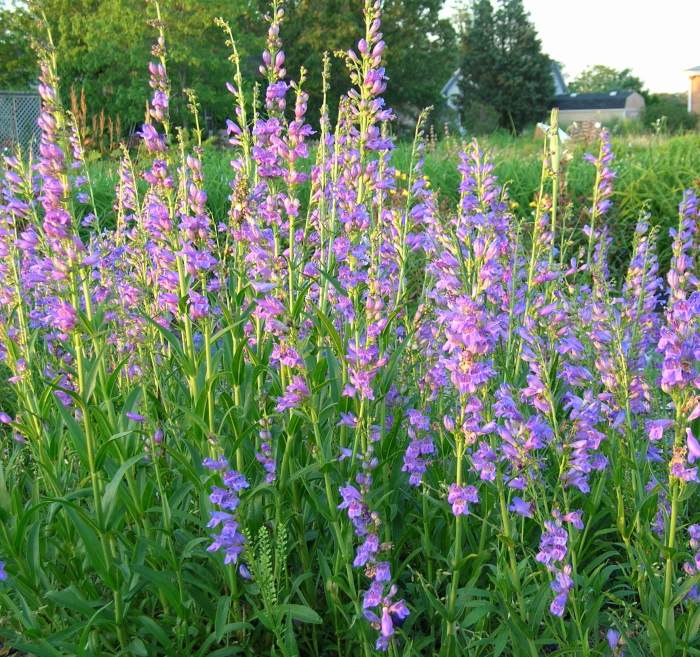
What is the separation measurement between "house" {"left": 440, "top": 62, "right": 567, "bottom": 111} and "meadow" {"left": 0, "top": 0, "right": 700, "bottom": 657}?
4789 centimetres

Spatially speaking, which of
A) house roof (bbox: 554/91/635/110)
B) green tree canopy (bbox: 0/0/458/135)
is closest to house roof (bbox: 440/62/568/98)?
house roof (bbox: 554/91/635/110)

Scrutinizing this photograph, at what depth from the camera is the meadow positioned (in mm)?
2205

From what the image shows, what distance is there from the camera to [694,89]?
61.0 meters

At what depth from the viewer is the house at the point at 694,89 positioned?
59.6m

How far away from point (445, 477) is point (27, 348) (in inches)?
66.8

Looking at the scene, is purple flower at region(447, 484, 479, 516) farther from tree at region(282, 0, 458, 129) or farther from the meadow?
tree at region(282, 0, 458, 129)

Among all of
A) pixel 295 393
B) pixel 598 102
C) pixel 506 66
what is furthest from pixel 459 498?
pixel 598 102

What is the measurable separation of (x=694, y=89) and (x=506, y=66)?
70.1 feet

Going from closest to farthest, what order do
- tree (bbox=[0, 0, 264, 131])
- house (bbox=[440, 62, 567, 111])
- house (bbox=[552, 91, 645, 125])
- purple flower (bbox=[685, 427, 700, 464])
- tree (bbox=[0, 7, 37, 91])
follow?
purple flower (bbox=[685, 427, 700, 464]), tree (bbox=[0, 0, 264, 131]), tree (bbox=[0, 7, 37, 91]), house (bbox=[440, 62, 567, 111]), house (bbox=[552, 91, 645, 125])

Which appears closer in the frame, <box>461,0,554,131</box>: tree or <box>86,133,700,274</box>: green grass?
<box>86,133,700,274</box>: green grass

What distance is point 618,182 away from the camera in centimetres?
903

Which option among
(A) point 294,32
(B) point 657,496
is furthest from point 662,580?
(A) point 294,32

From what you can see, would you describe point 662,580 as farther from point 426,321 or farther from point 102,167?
point 102,167

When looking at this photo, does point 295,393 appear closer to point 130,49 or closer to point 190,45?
point 190,45
